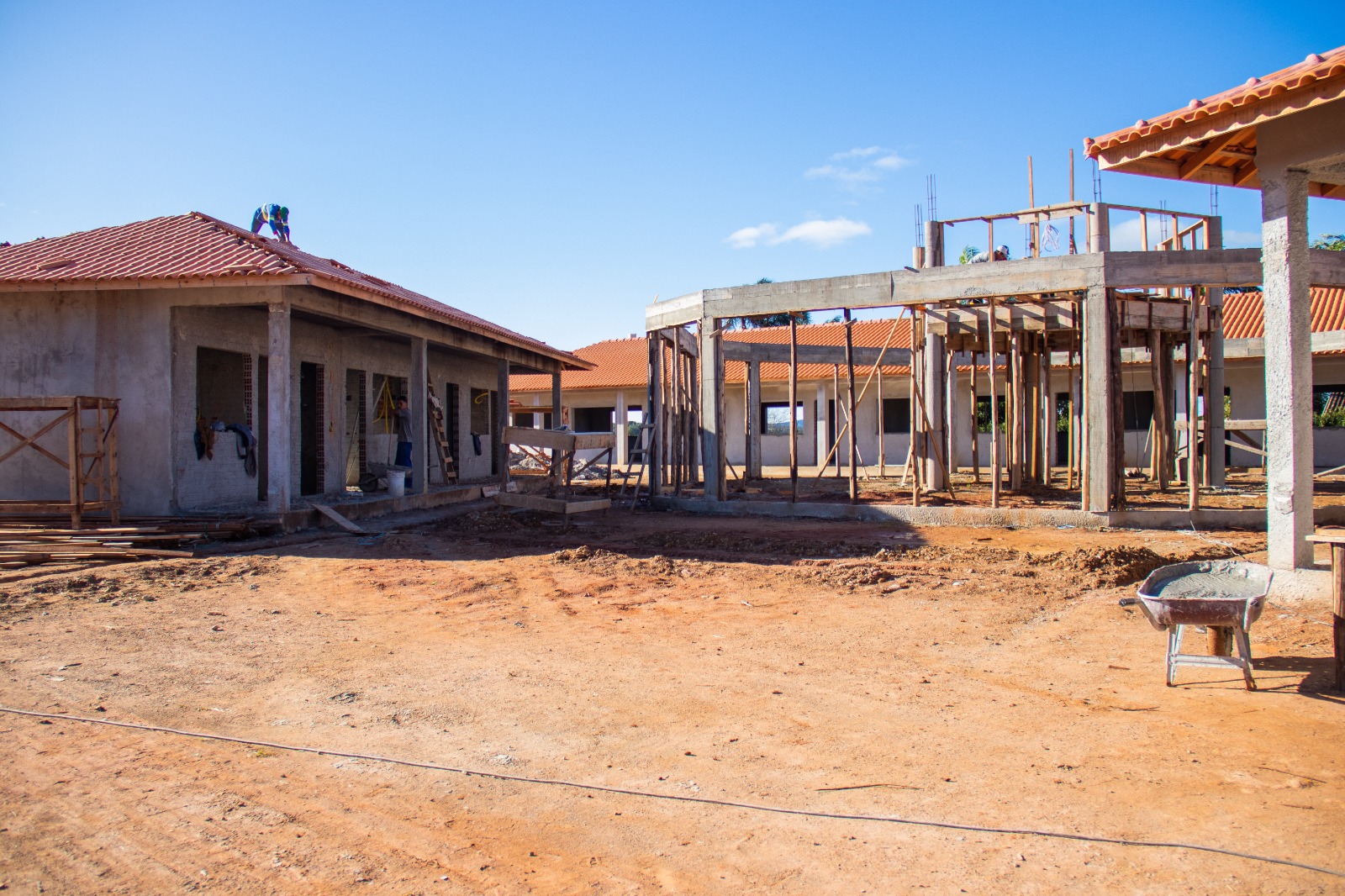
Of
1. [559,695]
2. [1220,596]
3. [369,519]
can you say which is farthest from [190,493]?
[1220,596]

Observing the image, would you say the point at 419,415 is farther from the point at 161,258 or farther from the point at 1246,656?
the point at 1246,656

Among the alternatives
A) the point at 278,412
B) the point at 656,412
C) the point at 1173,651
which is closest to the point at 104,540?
the point at 278,412

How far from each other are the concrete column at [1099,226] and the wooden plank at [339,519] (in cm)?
1244

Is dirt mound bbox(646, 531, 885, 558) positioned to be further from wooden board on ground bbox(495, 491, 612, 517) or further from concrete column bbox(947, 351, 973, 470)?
concrete column bbox(947, 351, 973, 470)

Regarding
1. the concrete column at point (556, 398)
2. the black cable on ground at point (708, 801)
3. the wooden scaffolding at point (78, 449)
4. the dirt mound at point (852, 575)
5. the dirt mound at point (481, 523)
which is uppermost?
the concrete column at point (556, 398)

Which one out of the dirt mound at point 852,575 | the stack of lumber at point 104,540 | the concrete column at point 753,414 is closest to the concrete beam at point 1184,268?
the dirt mound at point 852,575

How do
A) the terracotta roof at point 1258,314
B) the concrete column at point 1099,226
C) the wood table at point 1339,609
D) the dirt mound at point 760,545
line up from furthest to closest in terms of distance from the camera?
1. the terracotta roof at point 1258,314
2. the concrete column at point 1099,226
3. the dirt mound at point 760,545
4. the wood table at point 1339,609

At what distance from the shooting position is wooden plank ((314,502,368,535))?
1188cm

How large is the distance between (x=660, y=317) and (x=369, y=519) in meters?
5.75

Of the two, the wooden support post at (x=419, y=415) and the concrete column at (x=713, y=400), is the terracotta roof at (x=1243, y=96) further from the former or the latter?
the wooden support post at (x=419, y=415)

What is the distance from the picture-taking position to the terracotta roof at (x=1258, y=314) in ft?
76.3

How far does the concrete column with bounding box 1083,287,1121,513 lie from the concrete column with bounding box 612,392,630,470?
1947cm

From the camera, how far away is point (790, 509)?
1346cm

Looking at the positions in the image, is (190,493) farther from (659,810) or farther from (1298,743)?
(1298,743)
